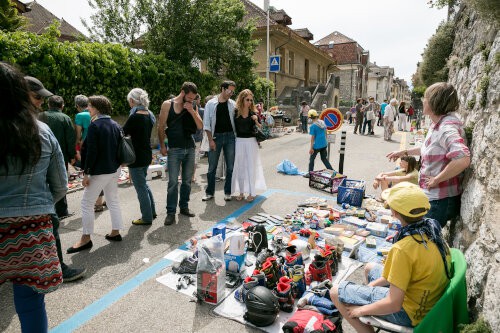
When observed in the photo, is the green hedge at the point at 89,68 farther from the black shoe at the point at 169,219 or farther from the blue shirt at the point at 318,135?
the blue shirt at the point at 318,135

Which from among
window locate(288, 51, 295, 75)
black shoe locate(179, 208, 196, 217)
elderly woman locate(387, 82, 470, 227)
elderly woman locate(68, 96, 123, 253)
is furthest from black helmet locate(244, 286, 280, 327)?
window locate(288, 51, 295, 75)

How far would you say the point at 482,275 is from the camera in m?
2.57

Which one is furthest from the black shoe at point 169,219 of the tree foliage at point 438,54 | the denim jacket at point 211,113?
the tree foliage at point 438,54

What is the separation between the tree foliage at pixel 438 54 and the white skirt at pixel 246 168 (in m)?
5.47

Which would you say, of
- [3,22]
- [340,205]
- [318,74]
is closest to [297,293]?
[340,205]

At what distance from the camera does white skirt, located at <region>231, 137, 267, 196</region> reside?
21.7 ft

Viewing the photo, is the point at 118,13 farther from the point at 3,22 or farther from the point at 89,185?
the point at 89,185

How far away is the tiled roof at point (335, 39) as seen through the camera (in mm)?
57134

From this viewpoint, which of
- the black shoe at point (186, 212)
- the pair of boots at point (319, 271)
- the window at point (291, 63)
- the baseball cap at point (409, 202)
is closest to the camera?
the baseball cap at point (409, 202)

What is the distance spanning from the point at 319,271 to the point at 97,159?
3.19 m

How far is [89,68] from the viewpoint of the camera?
34.6ft

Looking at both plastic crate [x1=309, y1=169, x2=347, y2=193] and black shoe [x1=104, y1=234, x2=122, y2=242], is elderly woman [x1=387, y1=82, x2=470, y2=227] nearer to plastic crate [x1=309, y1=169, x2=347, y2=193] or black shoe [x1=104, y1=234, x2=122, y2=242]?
plastic crate [x1=309, y1=169, x2=347, y2=193]

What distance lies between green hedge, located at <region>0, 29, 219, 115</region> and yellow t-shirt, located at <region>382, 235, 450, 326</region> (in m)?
7.35

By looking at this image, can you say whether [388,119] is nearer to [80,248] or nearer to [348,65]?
[80,248]
